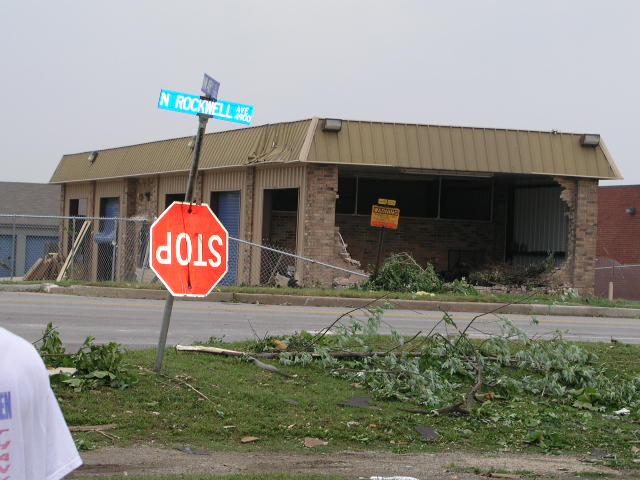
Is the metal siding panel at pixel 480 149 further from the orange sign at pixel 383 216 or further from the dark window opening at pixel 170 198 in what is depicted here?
the dark window opening at pixel 170 198

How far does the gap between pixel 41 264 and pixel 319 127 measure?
468 inches

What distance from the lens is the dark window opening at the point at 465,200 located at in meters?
31.4

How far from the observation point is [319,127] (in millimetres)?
25125

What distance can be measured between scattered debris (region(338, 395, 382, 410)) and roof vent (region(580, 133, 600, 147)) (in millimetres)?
19899

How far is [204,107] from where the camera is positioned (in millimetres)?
8344

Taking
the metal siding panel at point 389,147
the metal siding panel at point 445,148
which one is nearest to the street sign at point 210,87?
the metal siding panel at point 389,147

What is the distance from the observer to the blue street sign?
8195 mm

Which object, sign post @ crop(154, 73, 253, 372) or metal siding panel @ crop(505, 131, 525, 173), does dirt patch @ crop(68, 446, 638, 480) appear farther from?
metal siding panel @ crop(505, 131, 525, 173)

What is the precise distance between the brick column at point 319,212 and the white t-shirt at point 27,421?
22287 millimetres

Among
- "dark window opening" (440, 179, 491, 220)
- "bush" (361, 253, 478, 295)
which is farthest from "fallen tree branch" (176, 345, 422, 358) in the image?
"dark window opening" (440, 179, 491, 220)


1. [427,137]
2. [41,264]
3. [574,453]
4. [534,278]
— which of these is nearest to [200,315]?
[574,453]

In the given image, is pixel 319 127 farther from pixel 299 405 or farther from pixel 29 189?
pixel 29 189

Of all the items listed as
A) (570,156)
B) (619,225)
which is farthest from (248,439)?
(619,225)

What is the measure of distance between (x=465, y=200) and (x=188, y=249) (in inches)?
945
